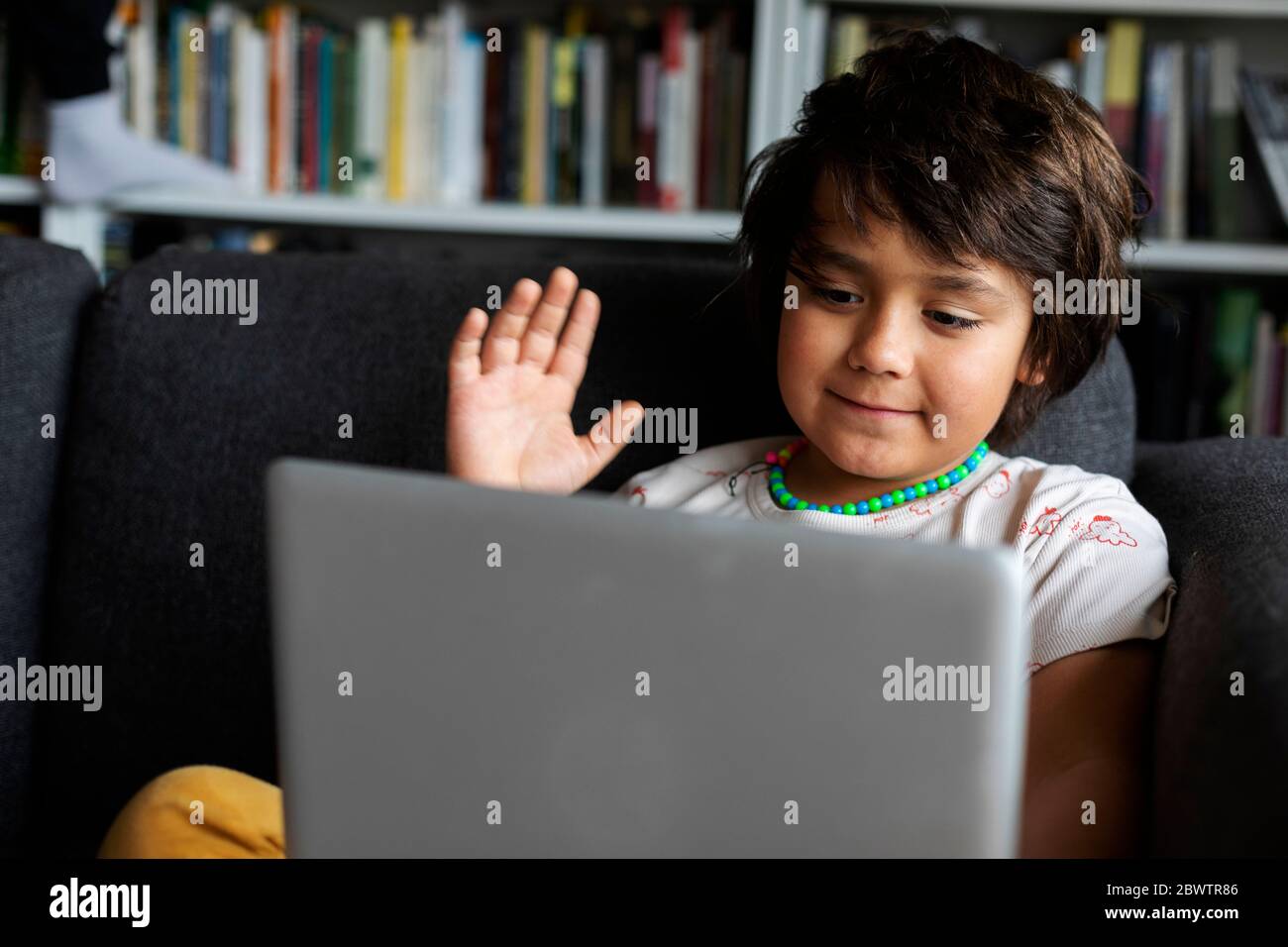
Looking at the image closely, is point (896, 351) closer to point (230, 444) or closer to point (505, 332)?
point (505, 332)

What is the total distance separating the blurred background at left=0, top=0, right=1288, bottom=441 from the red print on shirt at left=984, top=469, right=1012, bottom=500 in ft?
3.29

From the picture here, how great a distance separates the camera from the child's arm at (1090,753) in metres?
0.81

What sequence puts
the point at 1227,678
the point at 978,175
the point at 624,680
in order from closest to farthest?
the point at 624,680 < the point at 1227,678 < the point at 978,175

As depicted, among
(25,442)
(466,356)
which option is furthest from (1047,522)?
(25,442)

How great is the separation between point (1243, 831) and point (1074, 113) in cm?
61

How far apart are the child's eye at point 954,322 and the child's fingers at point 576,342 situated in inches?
11.0

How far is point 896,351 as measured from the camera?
3.02 ft

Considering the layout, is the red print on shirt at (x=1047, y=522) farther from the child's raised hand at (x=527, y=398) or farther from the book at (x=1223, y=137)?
the book at (x=1223, y=137)

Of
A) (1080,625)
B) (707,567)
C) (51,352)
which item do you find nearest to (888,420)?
(1080,625)

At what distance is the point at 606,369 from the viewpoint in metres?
1.18

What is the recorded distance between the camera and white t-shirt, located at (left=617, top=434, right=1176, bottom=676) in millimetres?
879

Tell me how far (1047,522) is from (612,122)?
1.25 m

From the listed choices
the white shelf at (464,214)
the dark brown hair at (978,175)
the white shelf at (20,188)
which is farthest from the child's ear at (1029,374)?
the white shelf at (20,188)

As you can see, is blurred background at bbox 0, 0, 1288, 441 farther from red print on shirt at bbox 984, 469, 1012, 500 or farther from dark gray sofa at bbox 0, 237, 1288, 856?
red print on shirt at bbox 984, 469, 1012, 500
